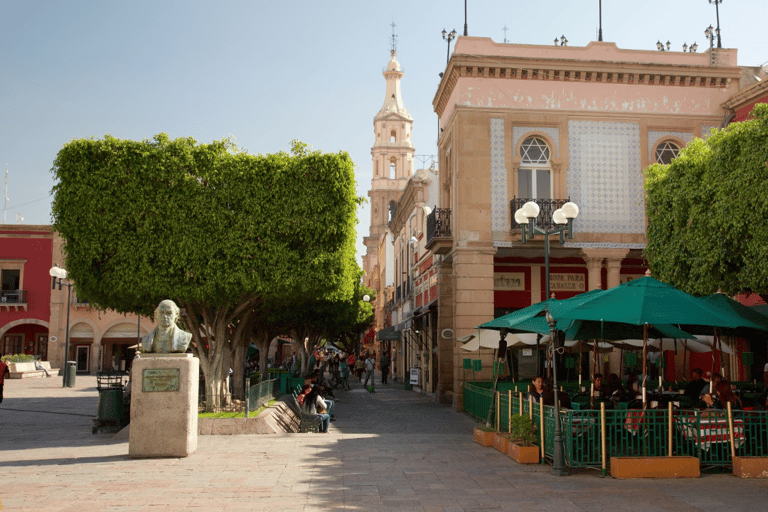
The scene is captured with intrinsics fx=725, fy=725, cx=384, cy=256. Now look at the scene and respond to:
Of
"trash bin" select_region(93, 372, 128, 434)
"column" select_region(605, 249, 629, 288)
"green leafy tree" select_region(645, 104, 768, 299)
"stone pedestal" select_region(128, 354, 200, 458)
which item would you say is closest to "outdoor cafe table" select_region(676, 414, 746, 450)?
"green leafy tree" select_region(645, 104, 768, 299)

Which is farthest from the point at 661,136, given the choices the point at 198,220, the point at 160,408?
the point at 160,408

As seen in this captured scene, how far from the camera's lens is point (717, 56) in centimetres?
2330

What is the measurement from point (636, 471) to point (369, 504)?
3.86m

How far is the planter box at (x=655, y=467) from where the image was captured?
9.69 metres

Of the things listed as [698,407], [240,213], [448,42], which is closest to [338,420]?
[240,213]

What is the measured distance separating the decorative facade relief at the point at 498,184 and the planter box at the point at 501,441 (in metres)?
10.00

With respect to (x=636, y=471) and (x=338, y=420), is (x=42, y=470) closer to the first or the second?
(x=636, y=471)

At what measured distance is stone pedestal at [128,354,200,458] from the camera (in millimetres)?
11492

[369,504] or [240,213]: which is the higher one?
[240,213]

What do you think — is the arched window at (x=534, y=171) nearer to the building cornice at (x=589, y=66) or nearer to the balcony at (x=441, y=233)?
the building cornice at (x=589, y=66)

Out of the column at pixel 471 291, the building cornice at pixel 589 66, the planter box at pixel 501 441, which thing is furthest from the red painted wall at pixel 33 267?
the planter box at pixel 501 441

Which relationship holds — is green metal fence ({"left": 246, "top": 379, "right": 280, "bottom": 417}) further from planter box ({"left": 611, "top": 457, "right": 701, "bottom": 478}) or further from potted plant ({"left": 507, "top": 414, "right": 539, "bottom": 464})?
planter box ({"left": 611, "top": 457, "right": 701, "bottom": 478})

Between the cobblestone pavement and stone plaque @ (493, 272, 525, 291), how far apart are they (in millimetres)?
9864

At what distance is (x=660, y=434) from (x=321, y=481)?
470cm
